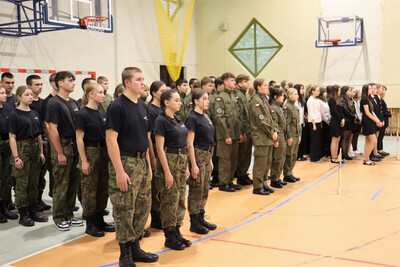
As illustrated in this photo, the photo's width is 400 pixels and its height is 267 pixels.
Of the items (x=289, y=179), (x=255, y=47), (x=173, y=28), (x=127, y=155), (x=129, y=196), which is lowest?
(x=289, y=179)

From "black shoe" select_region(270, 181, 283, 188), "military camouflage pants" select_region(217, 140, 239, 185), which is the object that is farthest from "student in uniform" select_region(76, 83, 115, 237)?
"black shoe" select_region(270, 181, 283, 188)

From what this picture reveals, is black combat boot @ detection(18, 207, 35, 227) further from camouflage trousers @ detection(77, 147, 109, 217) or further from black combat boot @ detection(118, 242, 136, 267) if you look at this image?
black combat boot @ detection(118, 242, 136, 267)

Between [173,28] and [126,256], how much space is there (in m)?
11.0

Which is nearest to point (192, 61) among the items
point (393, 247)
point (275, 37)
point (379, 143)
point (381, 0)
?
point (275, 37)

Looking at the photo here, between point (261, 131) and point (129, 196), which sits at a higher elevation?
point (261, 131)

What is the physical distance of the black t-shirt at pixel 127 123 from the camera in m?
3.38

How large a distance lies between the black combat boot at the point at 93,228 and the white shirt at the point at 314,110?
5764 millimetres

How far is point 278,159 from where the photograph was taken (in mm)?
6648

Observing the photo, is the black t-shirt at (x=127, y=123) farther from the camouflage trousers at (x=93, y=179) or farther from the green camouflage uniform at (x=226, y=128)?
the green camouflage uniform at (x=226, y=128)

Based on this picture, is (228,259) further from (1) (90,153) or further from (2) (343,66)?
(2) (343,66)

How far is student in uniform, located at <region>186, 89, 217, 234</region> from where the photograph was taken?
4449mm

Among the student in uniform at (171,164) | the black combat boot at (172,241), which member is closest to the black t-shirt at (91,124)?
the student in uniform at (171,164)

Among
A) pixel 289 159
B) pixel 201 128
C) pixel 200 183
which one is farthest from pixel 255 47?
pixel 200 183

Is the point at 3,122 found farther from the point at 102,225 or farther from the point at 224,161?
the point at 224,161
